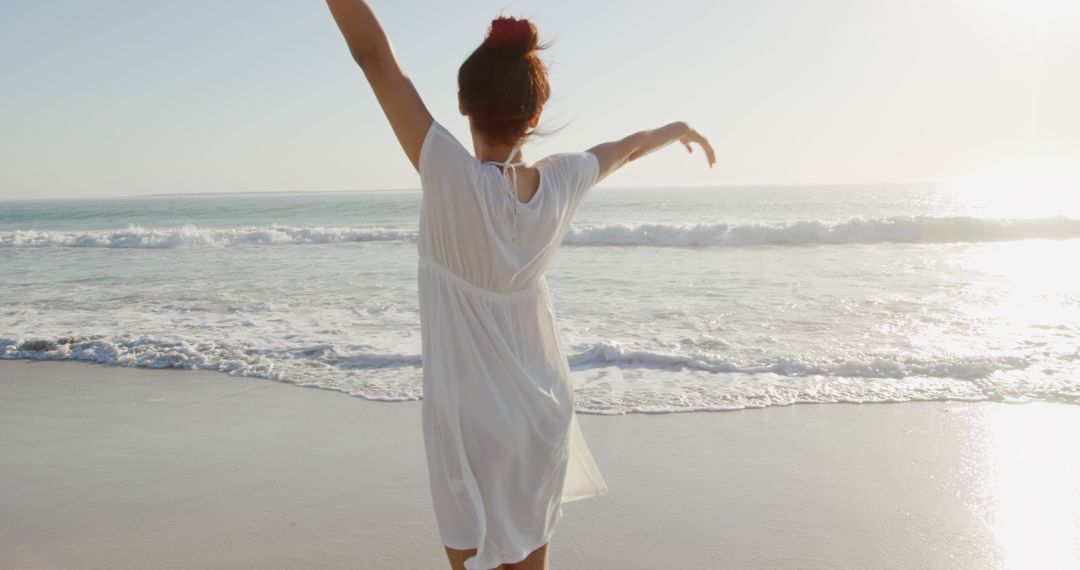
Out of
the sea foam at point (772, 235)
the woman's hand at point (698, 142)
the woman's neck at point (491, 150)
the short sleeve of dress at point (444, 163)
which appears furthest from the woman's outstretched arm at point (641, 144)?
the sea foam at point (772, 235)

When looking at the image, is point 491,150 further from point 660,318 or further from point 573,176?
point 660,318

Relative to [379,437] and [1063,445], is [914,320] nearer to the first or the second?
[1063,445]

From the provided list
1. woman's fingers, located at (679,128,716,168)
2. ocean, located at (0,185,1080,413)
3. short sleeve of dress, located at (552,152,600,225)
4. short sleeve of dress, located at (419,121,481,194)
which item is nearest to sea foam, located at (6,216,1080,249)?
ocean, located at (0,185,1080,413)

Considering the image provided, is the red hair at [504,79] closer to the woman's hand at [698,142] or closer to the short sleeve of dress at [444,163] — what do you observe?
the short sleeve of dress at [444,163]

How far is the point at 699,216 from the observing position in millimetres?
32875

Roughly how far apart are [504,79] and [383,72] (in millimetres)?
216

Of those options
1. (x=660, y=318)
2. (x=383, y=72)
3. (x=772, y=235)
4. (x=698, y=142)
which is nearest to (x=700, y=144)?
(x=698, y=142)

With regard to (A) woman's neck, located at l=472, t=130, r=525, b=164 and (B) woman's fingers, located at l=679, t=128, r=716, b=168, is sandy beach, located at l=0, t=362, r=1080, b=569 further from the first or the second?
(A) woman's neck, located at l=472, t=130, r=525, b=164

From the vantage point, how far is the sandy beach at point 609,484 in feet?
10.8

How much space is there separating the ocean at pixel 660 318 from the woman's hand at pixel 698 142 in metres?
3.33

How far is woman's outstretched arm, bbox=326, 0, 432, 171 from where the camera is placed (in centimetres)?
141

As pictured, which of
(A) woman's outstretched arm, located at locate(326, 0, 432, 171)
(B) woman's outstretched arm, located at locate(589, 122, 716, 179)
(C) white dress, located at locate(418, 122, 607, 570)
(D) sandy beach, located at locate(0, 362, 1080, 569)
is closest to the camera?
(A) woman's outstretched arm, located at locate(326, 0, 432, 171)

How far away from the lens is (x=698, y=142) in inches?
82.0

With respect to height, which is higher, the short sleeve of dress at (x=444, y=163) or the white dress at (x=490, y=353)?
the short sleeve of dress at (x=444, y=163)
